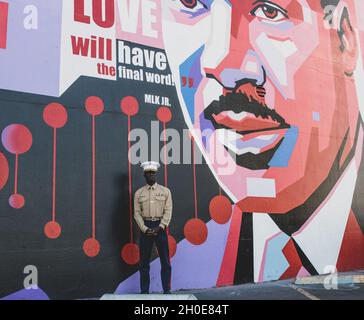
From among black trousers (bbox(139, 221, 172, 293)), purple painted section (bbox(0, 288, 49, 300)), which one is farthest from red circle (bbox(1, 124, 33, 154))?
black trousers (bbox(139, 221, 172, 293))

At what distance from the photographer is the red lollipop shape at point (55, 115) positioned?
21.6ft

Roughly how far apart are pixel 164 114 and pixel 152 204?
175cm

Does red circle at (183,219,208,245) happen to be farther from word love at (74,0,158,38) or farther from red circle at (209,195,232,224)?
word love at (74,0,158,38)

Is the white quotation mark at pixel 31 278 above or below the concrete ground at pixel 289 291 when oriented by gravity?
above

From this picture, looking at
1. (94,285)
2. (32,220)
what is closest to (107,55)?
(32,220)

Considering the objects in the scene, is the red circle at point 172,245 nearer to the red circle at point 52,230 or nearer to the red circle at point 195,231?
the red circle at point 195,231

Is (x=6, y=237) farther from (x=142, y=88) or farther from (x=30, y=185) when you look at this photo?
(x=142, y=88)

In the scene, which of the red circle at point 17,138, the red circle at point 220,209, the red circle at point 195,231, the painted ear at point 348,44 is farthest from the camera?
the painted ear at point 348,44

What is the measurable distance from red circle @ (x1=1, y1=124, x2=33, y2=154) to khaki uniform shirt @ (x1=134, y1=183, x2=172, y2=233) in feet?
5.69

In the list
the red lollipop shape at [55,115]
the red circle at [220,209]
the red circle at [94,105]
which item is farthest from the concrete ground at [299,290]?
the red lollipop shape at [55,115]

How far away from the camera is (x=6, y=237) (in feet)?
19.9

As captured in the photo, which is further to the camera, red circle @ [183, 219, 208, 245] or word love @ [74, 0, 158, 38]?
red circle @ [183, 219, 208, 245]

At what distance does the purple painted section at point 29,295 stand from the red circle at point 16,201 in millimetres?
1141

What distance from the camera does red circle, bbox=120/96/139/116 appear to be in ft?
23.9
